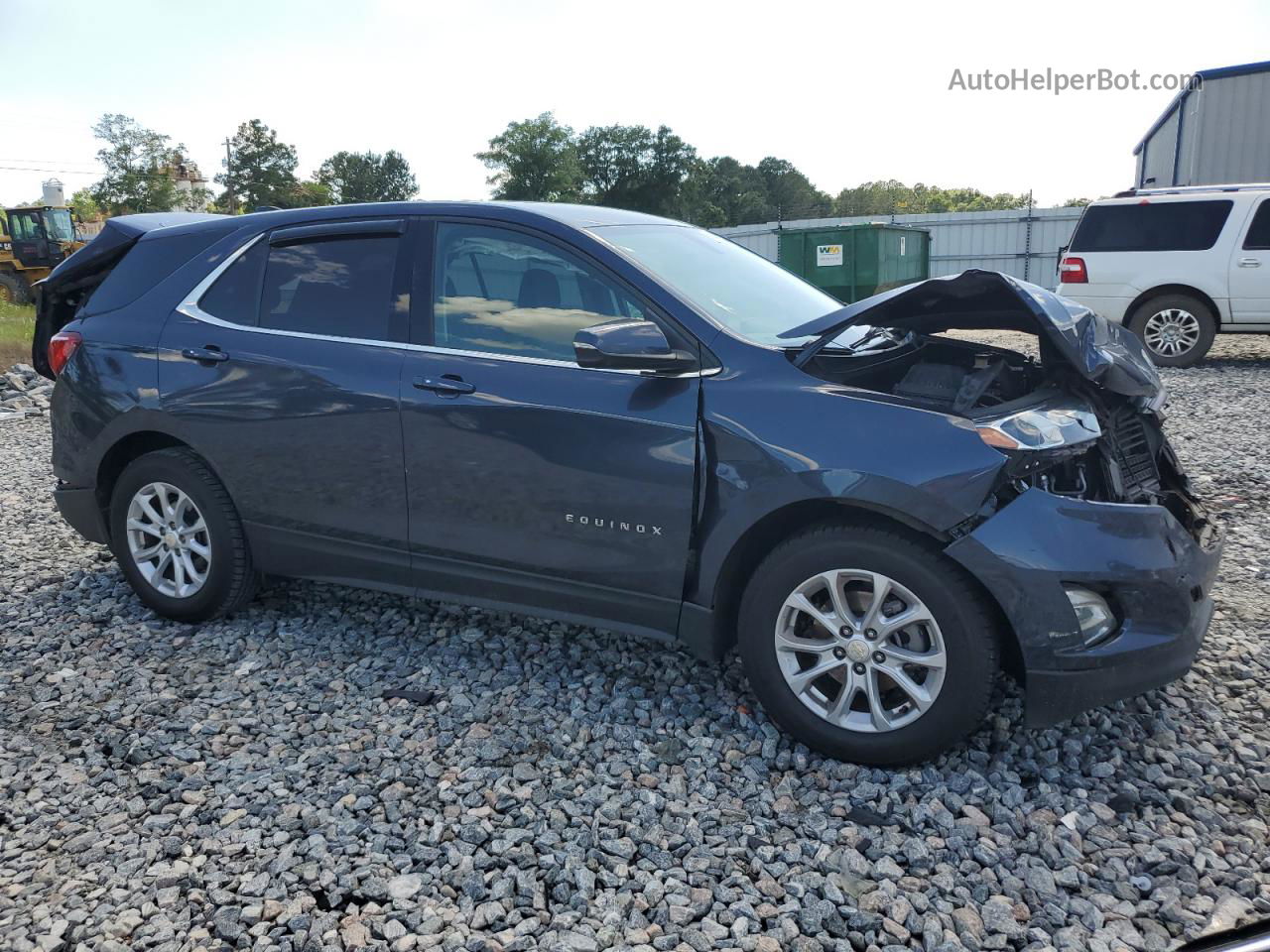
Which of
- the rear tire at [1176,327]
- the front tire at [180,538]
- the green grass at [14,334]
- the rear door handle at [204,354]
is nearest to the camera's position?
the rear door handle at [204,354]

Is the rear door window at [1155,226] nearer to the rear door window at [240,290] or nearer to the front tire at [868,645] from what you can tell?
the front tire at [868,645]

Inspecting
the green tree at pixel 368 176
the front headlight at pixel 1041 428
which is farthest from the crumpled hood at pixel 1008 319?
the green tree at pixel 368 176

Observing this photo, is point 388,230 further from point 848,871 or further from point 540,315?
point 848,871

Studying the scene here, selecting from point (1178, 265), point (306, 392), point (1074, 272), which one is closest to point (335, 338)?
point (306, 392)

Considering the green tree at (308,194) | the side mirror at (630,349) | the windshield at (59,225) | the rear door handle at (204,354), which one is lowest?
the rear door handle at (204,354)

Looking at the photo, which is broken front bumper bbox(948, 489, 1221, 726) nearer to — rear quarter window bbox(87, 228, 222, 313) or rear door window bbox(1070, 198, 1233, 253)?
rear quarter window bbox(87, 228, 222, 313)

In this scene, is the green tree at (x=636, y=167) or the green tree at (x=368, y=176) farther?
the green tree at (x=368, y=176)

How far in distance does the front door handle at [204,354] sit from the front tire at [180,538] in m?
0.42

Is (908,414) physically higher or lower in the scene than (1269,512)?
higher

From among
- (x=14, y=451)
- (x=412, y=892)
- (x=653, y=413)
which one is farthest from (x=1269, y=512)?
(x=14, y=451)

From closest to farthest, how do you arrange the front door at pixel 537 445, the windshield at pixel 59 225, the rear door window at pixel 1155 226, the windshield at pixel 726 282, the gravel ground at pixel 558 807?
the gravel ground at pixel 558 807
the front door at pixel 537 445
the windshield at pixel 726 282
the rear door window at pixel 1155 226
the windshield at pixel 59 225

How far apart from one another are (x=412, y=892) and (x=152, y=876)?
0.73m

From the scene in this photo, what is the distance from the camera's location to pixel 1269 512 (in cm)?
576

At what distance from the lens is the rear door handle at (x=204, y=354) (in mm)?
4090
